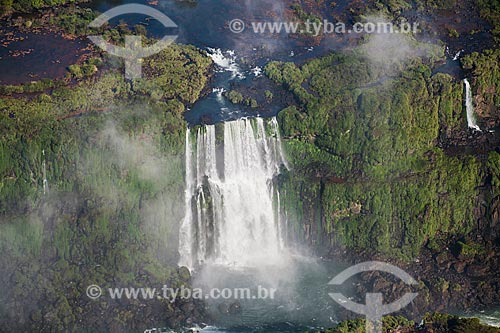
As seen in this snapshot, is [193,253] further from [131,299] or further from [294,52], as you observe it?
[294,52]

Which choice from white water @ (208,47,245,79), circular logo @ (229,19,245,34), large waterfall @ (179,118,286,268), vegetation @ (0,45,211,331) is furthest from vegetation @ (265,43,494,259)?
circular logo @ (229,19,245,34)

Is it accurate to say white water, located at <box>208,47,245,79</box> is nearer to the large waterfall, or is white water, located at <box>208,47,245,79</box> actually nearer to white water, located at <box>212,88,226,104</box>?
white water, located at <box>212,88,226,104</box>

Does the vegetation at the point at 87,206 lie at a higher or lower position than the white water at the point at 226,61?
lower

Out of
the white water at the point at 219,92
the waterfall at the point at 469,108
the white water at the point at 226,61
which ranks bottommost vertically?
the waterfall at the point at 469,108

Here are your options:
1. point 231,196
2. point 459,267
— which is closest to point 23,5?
point 231,196

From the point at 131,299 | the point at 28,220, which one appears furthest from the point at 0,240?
the point at 131,299

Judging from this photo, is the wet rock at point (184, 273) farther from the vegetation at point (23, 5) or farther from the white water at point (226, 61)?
the vegetation at point (23, 5)

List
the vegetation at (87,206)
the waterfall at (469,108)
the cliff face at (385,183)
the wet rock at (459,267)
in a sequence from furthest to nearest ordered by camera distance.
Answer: the waterfall at (469,108), the cliff face at (385,183), the wet rock at (459,267), the vegetation at (87,206)

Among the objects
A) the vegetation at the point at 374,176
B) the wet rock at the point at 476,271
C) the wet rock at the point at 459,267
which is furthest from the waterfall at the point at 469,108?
the wet rock at the point at 476,271

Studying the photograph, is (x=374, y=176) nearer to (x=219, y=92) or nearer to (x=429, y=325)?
(x=219, y=92)
